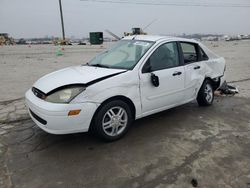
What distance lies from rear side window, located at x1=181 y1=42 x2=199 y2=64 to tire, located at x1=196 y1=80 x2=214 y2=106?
607 millimetres

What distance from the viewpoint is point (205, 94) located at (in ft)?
17.3

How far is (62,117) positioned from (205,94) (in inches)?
133

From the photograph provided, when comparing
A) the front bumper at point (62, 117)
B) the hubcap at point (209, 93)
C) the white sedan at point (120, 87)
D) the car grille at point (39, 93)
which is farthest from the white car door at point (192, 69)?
the car grille at point (39, 93)

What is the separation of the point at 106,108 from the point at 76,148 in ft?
2.41

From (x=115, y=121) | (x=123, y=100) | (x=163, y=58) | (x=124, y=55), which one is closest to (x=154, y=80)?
(x=163, y=58)

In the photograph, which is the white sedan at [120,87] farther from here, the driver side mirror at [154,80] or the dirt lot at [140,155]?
the dirt lot at [140,155]

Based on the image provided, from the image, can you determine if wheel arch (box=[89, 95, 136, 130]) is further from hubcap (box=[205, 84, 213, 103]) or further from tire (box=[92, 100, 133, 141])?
hubcap (box=[205, 84, 213, 103])

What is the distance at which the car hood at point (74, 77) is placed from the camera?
133 inches

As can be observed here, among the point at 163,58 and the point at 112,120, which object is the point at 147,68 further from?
the point at 112,120

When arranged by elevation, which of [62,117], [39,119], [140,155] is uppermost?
[62,117]

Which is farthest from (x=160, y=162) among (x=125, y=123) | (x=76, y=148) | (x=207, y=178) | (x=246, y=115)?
(x=246, y=115)

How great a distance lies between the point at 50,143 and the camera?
3605 millimetres

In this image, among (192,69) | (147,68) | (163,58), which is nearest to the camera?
(147,68)

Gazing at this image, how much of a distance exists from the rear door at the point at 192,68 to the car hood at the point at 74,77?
5.12 ft
